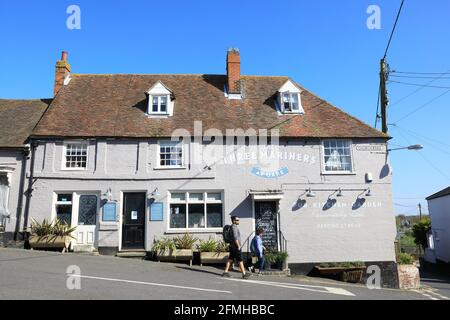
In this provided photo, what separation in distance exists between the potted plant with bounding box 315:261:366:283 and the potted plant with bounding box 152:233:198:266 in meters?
5.42

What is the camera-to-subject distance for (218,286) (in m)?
10.8

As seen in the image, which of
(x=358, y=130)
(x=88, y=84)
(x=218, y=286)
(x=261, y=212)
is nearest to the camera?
(x=218, y=286)

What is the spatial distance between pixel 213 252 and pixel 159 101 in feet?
25.1

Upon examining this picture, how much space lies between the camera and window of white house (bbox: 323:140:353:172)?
17500 millimetres

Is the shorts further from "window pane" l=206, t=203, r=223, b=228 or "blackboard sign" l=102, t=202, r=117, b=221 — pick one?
"blackboard sign" l=102, t=202, r=117, b=221

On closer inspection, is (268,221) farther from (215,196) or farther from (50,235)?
(50,235)

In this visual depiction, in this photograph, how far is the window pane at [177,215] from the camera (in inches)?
656

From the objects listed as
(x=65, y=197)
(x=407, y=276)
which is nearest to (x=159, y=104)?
(x=65, y=197)

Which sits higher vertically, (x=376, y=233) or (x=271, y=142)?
(x=271, y=142)

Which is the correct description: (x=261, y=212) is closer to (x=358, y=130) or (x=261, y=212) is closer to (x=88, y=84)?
(x=358, y=130)

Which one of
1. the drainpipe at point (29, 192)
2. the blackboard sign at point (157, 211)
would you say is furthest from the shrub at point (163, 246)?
Answer: the drainpipe at point (29, 192)

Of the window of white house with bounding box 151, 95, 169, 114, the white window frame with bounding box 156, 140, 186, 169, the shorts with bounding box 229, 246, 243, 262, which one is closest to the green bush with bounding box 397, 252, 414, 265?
the shorts with bounding box 229, 246, 243, 262
